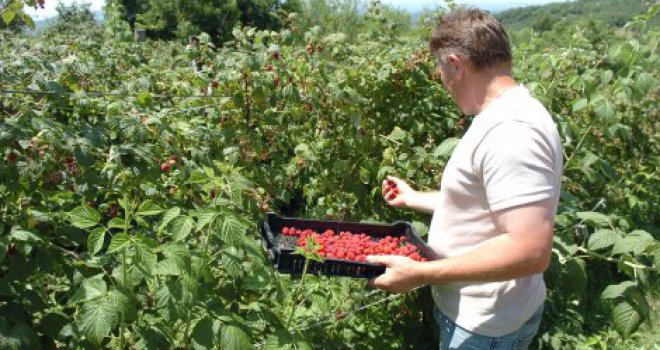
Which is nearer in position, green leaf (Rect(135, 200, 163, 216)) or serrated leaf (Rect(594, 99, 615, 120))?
green leaf (Rect(135, 200, 163, 216))

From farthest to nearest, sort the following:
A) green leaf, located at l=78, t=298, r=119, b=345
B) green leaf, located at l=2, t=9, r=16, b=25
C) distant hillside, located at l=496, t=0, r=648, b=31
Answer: distant hillside, located at l=496, t=0, r=648, b=31
green leaf, located at l=2, t=9, r=16, b=25
green leaf, located at l=78, t=298, r=119, b=345

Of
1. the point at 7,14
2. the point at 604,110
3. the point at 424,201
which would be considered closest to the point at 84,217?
the point at 7,14

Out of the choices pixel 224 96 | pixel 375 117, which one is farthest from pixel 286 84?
pixel 375 117

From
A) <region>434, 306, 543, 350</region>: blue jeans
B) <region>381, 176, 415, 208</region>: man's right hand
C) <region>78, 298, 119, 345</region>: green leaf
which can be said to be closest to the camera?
<region>78, 298, 119, 345</region>: green leaf

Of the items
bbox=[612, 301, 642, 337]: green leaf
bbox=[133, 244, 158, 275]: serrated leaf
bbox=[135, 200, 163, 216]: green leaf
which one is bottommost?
bbox=[612, 301, 642, 337]: green leaf

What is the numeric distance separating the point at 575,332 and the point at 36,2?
10.4 feet

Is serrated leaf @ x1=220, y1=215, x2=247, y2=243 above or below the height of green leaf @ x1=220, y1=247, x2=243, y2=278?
above

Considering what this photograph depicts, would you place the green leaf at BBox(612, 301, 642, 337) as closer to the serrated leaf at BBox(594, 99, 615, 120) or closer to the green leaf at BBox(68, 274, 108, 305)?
the serrated leaf at BBox(594, 99, 615, 120)

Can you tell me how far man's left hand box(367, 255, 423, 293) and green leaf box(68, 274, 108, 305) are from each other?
0.75 meters

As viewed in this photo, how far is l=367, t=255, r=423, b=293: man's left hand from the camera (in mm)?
1764

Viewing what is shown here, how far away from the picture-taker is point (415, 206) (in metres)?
2.32

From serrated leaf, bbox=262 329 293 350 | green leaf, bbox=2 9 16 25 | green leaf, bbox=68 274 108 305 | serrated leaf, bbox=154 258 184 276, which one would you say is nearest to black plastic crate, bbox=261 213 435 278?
serrated leaf, bbox=262 329 293 350

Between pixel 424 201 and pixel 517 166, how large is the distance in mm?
762

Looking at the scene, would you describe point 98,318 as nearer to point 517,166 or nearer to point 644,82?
point 517,166
